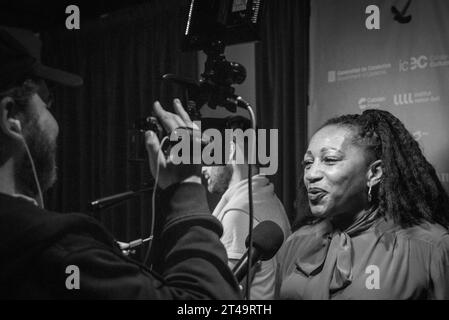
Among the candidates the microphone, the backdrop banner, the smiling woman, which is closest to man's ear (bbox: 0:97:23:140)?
the microphone

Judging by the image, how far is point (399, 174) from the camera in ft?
5.05

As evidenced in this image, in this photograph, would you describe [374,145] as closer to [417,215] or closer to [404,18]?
[417,215]

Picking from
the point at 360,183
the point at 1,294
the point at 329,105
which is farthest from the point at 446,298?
the point at 1,294

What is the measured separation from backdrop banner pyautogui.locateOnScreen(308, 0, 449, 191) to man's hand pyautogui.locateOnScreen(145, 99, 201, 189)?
1.08 metres

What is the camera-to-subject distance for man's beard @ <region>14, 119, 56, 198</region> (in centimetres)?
108

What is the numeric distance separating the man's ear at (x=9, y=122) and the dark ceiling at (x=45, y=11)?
1494mm

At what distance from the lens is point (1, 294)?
0.96 m

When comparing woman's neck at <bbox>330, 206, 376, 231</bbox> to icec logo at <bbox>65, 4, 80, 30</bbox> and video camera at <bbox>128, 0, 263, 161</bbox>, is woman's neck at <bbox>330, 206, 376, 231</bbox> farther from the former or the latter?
icec logo at <bbox>65, 4, 80, 30</bbox>

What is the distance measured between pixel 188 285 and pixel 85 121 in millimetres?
1866

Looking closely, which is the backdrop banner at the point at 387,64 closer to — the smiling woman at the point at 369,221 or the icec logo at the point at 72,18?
the smiling woman at the point at 369,221

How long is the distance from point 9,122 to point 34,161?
98 mm

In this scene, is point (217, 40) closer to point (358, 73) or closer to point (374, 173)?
point (374, 173)

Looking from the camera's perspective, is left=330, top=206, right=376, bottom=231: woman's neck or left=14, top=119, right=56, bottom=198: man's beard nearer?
left=14, top=119, right=56, bottom=198: man's beard

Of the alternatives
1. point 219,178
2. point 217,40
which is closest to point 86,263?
point 217,40
